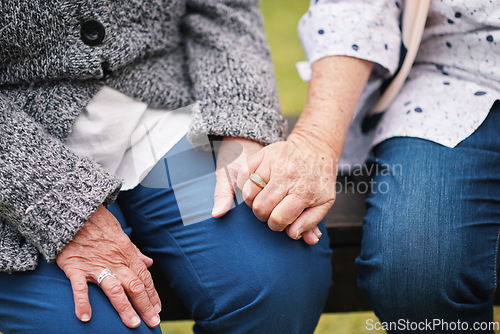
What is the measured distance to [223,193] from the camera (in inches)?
35.4

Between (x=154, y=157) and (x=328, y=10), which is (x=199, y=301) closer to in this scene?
(x=154, y=157)

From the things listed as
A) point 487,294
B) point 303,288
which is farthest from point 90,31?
point 487,294

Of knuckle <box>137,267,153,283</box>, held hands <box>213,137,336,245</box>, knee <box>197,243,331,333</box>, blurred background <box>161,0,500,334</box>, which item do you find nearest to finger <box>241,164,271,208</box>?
held hands <box>213,137,336,245</box>

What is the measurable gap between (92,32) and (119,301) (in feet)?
1.66

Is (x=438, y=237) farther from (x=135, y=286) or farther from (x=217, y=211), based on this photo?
(x=135, y=286)

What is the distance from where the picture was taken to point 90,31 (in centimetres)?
86

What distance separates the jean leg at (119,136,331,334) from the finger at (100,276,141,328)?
0.51 feet

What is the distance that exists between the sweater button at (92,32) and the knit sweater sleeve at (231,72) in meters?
0.24

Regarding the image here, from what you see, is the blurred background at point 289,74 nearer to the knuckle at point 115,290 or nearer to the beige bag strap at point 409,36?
the beige bag strap at point 409,36

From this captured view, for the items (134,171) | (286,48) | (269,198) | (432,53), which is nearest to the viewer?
(269,198)

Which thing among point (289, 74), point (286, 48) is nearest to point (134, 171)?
point (289, 74)

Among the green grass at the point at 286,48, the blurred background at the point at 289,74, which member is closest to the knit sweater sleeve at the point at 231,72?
the blurred background at the point at 289,74

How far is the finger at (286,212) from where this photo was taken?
33.1 inches

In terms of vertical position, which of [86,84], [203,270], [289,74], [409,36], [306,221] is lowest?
[289,74]
